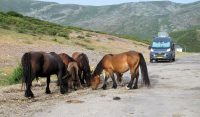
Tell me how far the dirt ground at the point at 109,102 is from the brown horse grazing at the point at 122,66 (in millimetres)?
434

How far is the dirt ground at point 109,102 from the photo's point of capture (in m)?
12.8

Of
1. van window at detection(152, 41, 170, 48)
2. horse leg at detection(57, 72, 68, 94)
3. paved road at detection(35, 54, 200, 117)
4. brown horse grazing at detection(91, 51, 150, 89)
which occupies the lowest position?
paved road at detection(35, 54, 200, 117)

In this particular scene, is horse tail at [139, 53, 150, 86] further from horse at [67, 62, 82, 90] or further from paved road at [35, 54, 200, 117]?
horse at [67, 62, 82, 90]

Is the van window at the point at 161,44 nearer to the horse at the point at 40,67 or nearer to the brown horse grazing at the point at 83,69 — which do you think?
the brown horse grazing at the point at 83,69

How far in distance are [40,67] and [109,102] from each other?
10.9 feet

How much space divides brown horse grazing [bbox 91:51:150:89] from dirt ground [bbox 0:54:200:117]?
0.43 m

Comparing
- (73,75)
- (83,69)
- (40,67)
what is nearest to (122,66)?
(83,69)

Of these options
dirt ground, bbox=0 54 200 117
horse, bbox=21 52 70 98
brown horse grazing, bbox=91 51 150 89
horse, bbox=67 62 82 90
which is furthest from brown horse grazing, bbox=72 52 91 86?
horse, bbox=21 52 70 98

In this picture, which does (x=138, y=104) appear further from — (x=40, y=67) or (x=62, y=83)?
(x=62, y=83)

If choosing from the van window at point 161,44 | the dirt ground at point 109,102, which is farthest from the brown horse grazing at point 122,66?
the van window at point 161,44

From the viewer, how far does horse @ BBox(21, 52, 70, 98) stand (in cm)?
1636

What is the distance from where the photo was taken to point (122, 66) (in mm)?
19234

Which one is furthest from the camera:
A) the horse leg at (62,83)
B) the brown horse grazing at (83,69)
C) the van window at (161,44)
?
the van window at (161,44)

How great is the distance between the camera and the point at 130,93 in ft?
56.1
